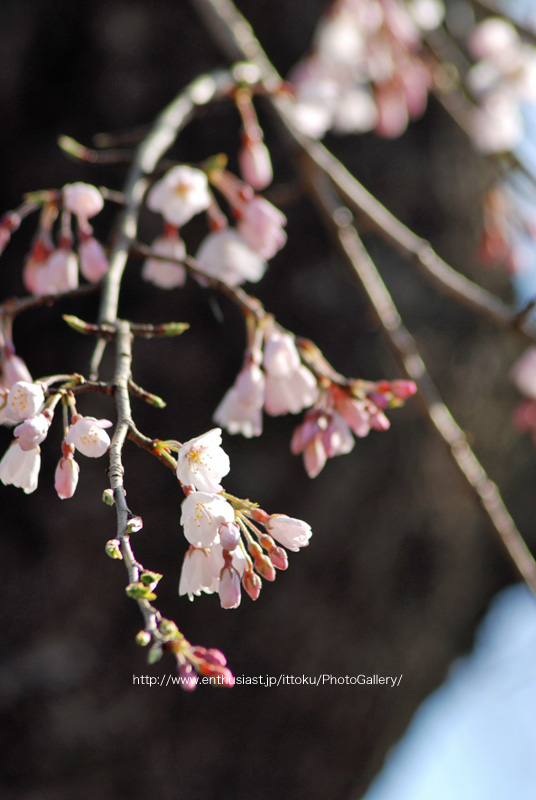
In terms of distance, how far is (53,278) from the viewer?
32.5 inches

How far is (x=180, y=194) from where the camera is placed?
89 centimetres

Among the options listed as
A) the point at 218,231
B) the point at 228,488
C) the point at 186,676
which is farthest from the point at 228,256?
the point at 228,488

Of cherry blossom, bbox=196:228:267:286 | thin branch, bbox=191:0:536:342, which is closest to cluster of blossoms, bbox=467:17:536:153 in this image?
thin branch, bbox=191:0:536:342

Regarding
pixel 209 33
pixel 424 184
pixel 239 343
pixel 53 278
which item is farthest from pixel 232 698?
pixel 209 33

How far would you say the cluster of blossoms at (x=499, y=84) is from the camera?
1.59 metres

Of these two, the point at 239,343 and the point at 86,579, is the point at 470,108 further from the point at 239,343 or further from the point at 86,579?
the point at 86,579

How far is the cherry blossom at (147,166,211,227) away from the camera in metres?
0.87

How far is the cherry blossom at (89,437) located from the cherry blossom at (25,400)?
0.04 m

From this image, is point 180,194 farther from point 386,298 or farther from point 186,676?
point 186,676

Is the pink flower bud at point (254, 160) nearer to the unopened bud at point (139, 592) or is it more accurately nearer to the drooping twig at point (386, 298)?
the drooping twig at point (386, 298)

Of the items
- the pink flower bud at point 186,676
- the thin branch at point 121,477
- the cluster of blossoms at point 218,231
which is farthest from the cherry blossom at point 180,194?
the pink flower bud at point 186,676

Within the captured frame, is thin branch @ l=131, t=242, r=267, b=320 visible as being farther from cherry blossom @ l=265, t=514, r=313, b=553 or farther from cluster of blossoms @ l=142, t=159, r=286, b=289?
cherry blossom @ l=265, t=514, r=313, b=553

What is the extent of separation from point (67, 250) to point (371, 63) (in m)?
1.25

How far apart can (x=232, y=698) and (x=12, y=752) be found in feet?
1.93
